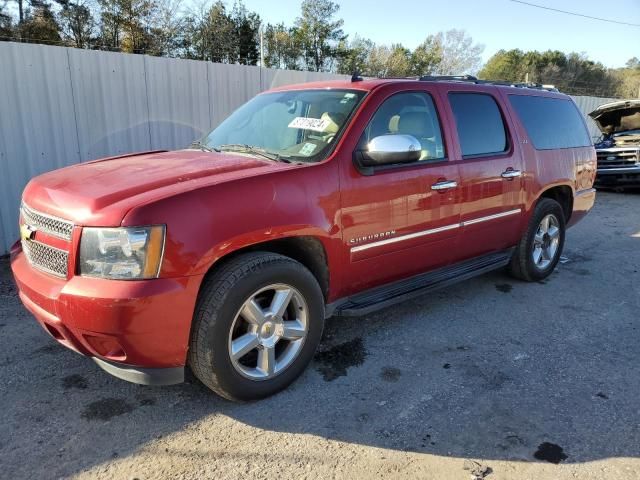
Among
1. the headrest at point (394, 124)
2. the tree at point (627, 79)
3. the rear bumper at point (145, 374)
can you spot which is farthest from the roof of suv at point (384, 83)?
the tree at point (627, 79)

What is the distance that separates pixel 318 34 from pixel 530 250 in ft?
148

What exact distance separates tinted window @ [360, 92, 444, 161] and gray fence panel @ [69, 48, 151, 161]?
435 centimetres

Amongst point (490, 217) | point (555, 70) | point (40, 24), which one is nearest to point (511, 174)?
point (490, 217)

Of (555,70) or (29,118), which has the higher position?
(555,70)

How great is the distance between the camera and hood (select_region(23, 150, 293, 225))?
8.31ft

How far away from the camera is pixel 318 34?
1804 inches

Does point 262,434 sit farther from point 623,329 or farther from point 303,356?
point 623,329

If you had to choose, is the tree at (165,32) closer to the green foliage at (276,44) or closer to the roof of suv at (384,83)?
the green foliage at (276,44)

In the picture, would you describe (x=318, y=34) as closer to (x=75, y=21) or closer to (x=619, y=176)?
(x=75, y=21)

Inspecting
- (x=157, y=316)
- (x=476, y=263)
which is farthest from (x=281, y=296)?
(x=476, y=263)

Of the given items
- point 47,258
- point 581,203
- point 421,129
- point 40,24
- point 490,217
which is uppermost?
point 40,24

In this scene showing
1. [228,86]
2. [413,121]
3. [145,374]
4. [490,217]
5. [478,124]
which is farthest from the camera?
[228,86]

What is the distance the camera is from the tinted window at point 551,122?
4.86 meters

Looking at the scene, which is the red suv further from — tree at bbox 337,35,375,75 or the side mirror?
tree at bbox 337,35,375,75
